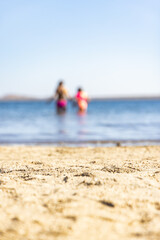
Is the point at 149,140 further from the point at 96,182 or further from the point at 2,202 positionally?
the point at 2,202

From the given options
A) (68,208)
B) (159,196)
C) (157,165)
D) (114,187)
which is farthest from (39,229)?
(157,165)

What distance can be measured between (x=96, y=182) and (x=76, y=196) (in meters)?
0.41

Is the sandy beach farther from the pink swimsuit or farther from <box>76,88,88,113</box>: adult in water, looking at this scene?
<box>76,88,88,113</box>: adult in water

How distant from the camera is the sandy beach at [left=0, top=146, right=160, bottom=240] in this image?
227cm

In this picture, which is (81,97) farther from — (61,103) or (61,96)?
(61,96)

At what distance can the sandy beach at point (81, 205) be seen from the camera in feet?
7.44

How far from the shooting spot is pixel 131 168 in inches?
148

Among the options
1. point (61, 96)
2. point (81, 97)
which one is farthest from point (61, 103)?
point (81, 97)

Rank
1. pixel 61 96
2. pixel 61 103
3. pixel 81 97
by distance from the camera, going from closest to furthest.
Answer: pixel 61 96 → pixel 61 103 → pixel 81 97

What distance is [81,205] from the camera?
2.59 meters

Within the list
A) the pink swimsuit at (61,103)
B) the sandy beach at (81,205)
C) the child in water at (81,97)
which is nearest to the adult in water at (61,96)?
the pink swimsuit at (61,103)

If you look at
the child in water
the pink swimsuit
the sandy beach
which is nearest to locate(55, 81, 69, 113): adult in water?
the pink swimsuit

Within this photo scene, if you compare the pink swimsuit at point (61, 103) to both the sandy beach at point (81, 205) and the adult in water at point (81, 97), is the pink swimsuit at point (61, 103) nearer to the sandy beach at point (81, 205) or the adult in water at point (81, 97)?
the adult in water at point (81, 97)

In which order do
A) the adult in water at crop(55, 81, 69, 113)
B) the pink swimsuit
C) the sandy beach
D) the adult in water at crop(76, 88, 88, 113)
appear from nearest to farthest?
the sandy beach → the adult in water at crop(55, 81, 69, 113) → the pink swimsuit → the adult in water at crop(76, 88, 88, 113)
